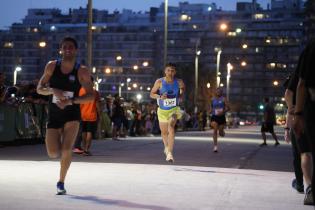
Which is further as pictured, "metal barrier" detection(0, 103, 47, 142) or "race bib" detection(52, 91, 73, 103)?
"metal barrier" detection(0, 103, 47, 142)

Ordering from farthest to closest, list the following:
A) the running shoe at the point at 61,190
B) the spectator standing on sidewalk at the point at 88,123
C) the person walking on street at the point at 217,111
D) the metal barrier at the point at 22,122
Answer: the metal barrier at the point at 22,122 < the person walking on street at the point at 217,111 < the spectator standing on sidewalk at the point at 88,123 < the running shoe at the point at 61,190

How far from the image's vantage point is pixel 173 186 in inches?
414

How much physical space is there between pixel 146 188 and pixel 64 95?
70.6 inches

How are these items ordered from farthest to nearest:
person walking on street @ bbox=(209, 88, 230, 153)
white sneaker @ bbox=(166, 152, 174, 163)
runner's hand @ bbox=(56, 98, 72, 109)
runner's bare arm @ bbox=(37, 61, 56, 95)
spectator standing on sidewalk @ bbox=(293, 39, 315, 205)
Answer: person walking on street @ bbox=(209, 88, 230, 153) → white sneaker @ bbox=(166, 152, 174, 163) → runner's bare arm @ bbox=(37, 61, 56, 95) → runner's hand @ bbox=(56, 98, 72, 109) → spectator standing on sidewalk @ bbox=(293, 39, 315, 205)

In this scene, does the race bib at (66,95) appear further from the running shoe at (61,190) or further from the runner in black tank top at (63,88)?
the running shoe at (61,190)

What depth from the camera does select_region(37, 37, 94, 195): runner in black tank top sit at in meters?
9.37

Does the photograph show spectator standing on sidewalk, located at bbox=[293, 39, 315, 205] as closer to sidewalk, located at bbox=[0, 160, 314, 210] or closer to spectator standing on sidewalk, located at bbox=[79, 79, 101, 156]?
sidewalk, located at bbox=[0, 160, 314, 210]

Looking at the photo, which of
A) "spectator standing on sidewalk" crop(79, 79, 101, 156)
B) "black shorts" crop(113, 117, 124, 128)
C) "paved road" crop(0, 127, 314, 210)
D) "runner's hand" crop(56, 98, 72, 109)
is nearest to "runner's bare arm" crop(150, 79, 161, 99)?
"paved road" crop(0, 127, 314, 210)

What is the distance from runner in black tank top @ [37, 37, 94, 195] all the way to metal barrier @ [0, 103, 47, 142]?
38.0 ft

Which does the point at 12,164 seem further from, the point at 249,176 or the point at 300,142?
the point at 300,142

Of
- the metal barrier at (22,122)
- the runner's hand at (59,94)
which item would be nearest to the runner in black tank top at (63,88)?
the runner's hand at (59,94)

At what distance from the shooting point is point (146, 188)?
10.1 m

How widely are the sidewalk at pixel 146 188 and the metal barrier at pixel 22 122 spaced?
A: 7047mm

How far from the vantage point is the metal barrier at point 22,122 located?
20.9 meters
